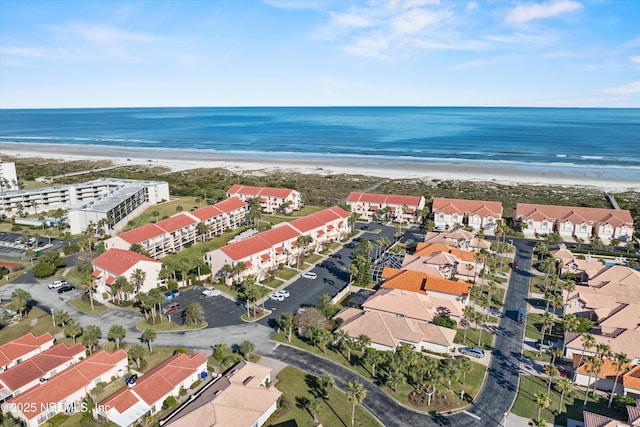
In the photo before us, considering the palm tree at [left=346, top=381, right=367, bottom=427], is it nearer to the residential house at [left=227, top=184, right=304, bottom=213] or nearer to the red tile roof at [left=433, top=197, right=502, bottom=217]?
the red tile roof at [left=433, top=197, right=502, bottom=217]

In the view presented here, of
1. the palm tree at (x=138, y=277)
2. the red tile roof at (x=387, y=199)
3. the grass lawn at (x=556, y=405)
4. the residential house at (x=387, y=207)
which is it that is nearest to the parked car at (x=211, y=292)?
the palm tree at (x=138, y=277)

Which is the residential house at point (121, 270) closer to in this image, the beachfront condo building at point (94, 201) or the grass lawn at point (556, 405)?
the beachfront condo building at point (94, 201)

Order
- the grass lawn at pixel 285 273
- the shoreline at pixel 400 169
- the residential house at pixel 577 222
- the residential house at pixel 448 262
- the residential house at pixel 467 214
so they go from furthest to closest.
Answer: the shoreline at pixel 400 169
the residential house at pixel 467 214
the residential house at pixel 577 222
the grass lawn at pixel 285 273
the residential house at pixel 448 262

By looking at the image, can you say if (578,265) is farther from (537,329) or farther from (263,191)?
(263,191)

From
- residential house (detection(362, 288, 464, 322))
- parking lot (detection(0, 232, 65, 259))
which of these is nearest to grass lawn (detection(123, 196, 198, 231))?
parking lot (detection(0, 232, 65, 259))

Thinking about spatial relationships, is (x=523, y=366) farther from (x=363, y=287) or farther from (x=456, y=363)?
(x=363, y=287)
